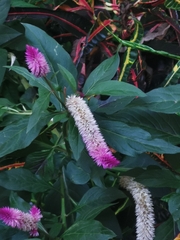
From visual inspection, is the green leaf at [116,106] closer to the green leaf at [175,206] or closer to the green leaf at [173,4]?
the green leaf at [175,206]

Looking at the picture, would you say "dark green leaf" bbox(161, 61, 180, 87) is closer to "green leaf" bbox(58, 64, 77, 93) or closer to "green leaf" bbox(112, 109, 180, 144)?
"green leaf" bbox(112, 109, 180, 144)

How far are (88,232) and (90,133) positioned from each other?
0.14 meters

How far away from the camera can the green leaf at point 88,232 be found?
1.69 ft

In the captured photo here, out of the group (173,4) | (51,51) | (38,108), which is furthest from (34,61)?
Result: (173,4)

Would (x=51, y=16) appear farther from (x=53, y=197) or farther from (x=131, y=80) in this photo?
(x=53, y=197)

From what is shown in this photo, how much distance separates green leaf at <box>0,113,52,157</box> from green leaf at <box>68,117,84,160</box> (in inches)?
1.8

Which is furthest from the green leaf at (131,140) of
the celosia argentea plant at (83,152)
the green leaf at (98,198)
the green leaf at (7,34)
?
the green leaf at (7,34)

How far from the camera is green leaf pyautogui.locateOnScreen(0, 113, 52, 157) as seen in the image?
22.5 inches

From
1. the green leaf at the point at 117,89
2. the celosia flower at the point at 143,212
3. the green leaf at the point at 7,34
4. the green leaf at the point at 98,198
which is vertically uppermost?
the green leaf at the point at 117,89

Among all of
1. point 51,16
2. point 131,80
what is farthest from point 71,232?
point 51,16

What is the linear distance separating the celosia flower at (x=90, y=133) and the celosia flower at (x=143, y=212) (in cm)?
13

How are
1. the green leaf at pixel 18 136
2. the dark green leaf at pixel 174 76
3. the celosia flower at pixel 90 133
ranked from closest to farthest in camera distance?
the celosia flower at pixel 90 133, the green leaf at pixel 18 136, the dark green leaf at pixel 174 76

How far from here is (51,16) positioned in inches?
32.7

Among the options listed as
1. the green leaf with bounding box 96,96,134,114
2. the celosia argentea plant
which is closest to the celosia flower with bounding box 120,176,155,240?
the celosia argentea plant
